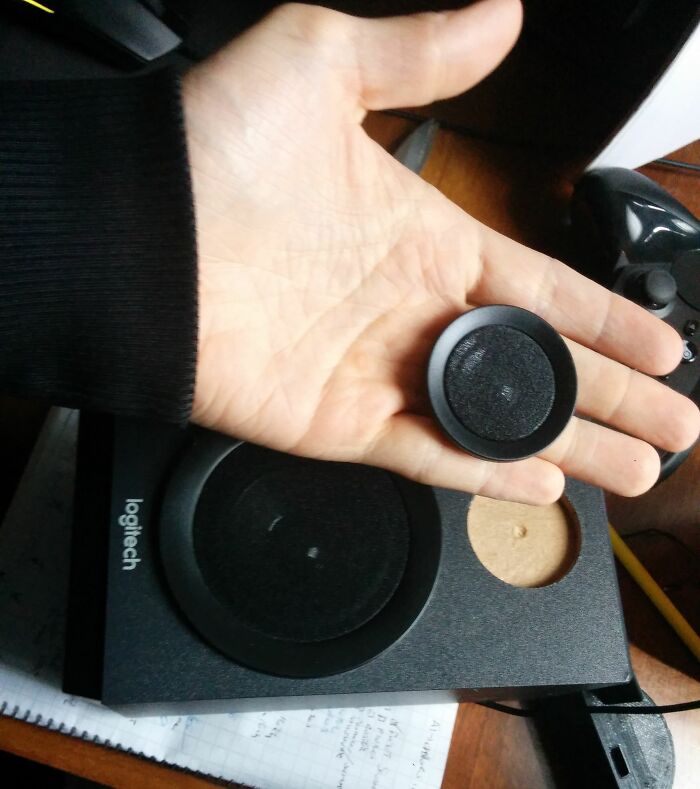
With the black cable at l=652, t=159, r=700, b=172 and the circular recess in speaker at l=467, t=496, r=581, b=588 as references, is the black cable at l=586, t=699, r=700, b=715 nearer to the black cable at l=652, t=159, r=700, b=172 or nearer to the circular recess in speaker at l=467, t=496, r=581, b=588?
the circular recess in speaker at l=467, t=496, r=581, b=588

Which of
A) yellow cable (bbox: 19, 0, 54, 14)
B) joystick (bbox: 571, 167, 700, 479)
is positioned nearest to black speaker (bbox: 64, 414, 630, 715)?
joystick (bbox: 571, 167, 700, 479)

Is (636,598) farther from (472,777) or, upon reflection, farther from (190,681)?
(190,681)

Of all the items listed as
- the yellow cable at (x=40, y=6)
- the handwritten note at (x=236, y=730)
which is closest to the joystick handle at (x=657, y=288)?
the handwritten note at (x=236, y=730)

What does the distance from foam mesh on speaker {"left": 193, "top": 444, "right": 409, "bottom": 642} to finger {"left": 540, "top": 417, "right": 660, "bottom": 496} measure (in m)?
0.17

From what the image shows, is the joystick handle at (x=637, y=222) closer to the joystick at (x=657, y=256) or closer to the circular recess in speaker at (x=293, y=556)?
the joystick at (x=657, y=256)

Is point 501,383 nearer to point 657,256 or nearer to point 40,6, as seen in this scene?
A: point 657,256

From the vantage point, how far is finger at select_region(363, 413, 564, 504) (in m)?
0.61

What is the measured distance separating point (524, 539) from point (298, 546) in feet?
0.67

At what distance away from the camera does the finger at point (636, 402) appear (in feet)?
2.24

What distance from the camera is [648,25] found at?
627mm

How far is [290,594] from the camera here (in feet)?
1.82

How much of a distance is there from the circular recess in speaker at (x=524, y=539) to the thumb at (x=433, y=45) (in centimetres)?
36

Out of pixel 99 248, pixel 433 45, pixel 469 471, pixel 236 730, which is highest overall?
pixel 433 45

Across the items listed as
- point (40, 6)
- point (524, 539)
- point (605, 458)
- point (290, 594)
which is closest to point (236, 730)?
point (290, 594)
